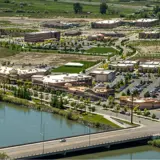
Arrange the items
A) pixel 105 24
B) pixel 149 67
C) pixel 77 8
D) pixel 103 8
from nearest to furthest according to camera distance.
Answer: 1. pixel 149 67
2. pixel 105 24
3. pixel 103 8
4. pixel 77 8

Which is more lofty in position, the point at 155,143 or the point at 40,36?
the point at 40,36

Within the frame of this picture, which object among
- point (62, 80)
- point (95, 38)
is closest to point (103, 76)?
point (62, 80)

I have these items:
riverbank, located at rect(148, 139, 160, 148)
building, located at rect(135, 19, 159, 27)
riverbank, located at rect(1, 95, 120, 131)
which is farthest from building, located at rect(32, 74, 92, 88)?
building, located at rect(135, 19, 159, 27)

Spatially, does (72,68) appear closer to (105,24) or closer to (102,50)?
(102,50)

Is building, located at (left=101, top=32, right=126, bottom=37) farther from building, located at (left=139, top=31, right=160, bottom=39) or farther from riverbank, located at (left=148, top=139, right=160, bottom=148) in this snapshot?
riverbank, located at (left=148, top=139, right=160, bottom=148)

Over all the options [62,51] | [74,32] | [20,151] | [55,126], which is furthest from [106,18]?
[20,151]

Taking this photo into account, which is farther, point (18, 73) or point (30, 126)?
point (18, 73)
